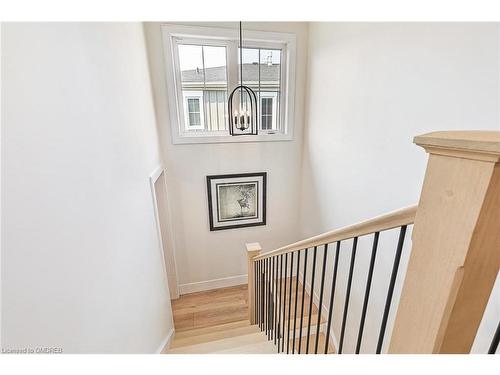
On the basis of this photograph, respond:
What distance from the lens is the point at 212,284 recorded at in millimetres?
3604

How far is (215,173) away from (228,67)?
1.42 m

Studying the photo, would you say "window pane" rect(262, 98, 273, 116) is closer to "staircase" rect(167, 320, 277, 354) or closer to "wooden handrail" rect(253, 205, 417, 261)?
"wooden handrail" rect(253, 205, 417, 261)

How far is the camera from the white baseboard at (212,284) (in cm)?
351

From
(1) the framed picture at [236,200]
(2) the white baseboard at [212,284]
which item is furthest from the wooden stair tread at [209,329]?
(1) the framed picture at [236,200]

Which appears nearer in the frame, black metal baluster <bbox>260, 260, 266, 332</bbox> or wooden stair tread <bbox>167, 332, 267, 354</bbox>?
wooden stair tread <bbox>167, 332, 267, 354</bbox>

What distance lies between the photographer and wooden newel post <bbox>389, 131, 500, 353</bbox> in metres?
0.38

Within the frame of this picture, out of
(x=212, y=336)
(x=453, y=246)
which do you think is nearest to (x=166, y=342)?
(x=212, y=336)

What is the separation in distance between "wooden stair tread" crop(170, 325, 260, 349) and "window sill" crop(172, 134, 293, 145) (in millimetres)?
2363

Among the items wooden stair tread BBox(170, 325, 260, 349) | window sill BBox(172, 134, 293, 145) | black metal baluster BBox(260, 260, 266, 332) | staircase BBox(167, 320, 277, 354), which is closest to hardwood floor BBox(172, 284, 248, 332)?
staircase BBox(167, 320, 277, 354)

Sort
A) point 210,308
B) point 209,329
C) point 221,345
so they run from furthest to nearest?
point 210,308
point 209,329
point 221,345

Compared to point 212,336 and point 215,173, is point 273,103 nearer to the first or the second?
point 215,173

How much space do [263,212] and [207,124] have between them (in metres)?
1.56

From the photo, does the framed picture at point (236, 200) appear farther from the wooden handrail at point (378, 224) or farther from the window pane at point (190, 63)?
the wooden handrail at point (378, 224)
